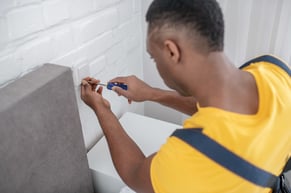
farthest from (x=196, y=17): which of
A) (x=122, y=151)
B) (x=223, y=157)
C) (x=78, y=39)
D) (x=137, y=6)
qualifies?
(x=137, y=6)

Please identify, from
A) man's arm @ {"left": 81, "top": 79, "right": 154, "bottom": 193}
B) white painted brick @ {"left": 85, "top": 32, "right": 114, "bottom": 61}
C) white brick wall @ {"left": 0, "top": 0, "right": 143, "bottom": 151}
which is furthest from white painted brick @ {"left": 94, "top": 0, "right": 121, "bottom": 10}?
man's arm @ {"left": 81, "top": 79, "right": 154, "bottom": 193}

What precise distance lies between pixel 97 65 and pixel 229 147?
68cm

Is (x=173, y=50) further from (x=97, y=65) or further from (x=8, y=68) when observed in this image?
(x=97, y=65)

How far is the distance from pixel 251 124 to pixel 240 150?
0.06 m

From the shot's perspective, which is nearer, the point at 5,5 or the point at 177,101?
the point at 5,5

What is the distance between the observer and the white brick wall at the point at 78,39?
30.0 inches

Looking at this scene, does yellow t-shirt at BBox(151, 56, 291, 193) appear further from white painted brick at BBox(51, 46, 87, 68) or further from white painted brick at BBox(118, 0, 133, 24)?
white painted brick at BBox(118, 0, 133, 24)

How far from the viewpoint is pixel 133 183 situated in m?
0.75

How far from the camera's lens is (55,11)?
2.84ft

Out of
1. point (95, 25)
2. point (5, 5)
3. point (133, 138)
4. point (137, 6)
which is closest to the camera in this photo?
point (5, 5)

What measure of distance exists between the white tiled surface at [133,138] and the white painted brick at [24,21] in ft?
1.83

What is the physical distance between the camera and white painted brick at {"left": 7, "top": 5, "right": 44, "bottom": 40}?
744 millimetres

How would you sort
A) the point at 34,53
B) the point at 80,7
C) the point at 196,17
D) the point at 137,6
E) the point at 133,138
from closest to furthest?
the point at 196,17
the point at 34,53
the point at 80,7
the point at 133,138
the point at 137,6

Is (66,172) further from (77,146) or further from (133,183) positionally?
(133,183)
